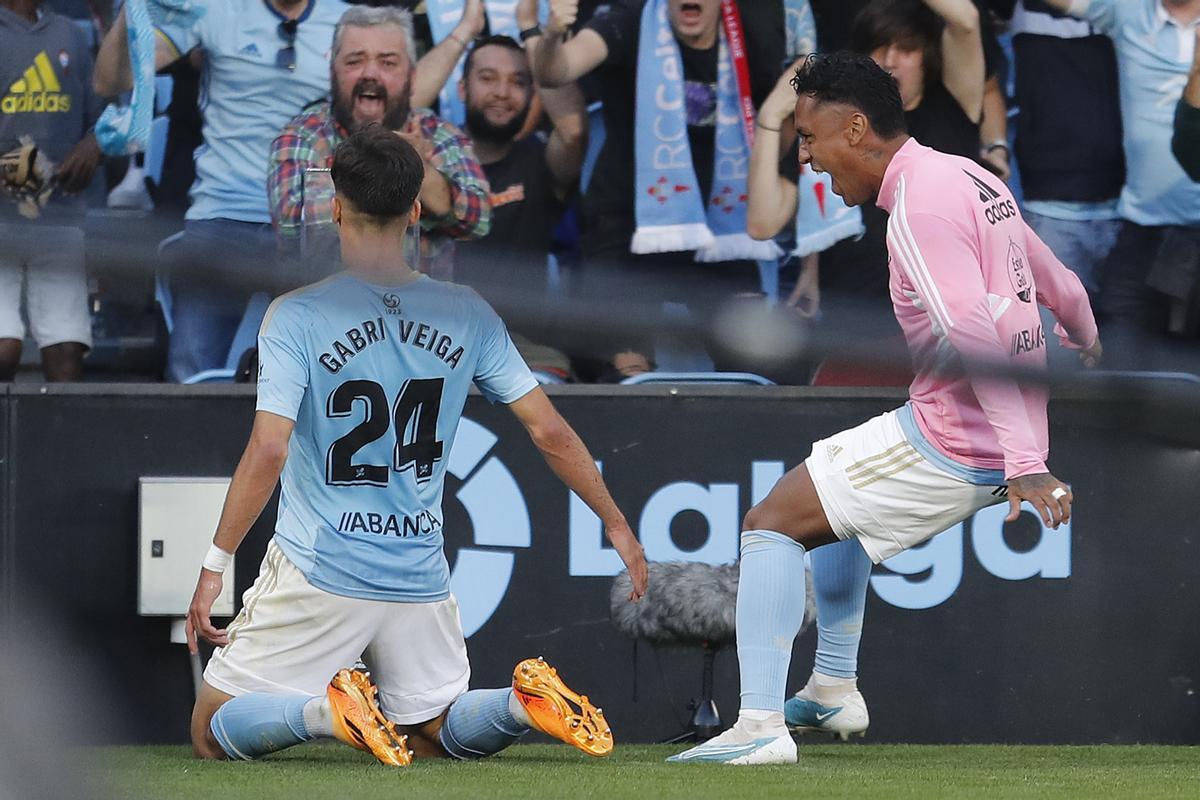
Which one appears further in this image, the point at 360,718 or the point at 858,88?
the point at 858,88

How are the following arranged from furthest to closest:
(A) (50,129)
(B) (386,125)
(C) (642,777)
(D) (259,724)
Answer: (A) (50,129) < (B) (386,125) < (D) (259,724) < (C) (642,777)

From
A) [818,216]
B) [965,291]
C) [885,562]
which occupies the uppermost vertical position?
[965,291]

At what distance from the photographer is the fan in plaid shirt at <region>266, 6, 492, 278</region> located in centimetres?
622

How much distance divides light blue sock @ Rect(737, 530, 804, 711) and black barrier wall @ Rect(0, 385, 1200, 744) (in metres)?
1.13

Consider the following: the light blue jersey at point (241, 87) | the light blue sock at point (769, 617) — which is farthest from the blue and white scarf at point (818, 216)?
the light blue sock at point (769, 617)

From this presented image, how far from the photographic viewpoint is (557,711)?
4562mm

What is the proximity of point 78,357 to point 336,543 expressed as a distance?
2.18 m

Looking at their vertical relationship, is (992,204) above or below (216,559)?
above

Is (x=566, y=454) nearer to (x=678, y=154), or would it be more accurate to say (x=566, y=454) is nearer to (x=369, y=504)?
(x=369, y=504)

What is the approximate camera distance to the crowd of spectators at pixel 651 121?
6.60m

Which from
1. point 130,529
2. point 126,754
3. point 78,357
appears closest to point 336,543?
point 126,754

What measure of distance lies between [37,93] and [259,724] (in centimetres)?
287

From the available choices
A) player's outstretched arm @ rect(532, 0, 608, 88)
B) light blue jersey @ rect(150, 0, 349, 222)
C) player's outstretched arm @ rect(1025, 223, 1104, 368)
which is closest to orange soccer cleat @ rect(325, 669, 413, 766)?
player's outstretched arm @ rect(1025, 223, 1104, 368)

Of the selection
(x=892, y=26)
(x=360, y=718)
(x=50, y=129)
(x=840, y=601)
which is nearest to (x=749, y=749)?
(x=840, y=601)
